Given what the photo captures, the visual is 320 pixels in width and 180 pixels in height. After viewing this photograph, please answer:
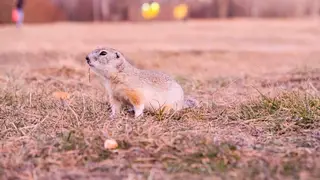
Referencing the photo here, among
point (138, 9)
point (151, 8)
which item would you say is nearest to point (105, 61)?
point (151, 8)

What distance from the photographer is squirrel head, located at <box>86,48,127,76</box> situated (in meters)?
4.30

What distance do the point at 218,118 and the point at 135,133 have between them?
0.98 meters

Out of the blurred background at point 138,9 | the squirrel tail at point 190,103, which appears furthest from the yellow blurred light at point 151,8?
the squirrel tail at point 190,103

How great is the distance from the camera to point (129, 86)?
4.29 meters

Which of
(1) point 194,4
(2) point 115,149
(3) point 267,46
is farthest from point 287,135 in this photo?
(1) point 194,4

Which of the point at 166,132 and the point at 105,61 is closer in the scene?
the point at 166,132

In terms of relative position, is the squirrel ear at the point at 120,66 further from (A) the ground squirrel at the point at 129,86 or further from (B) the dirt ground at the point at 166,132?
(B) the dirt ground at the point at 166,132

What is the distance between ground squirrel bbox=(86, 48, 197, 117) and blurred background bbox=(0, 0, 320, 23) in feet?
42.1

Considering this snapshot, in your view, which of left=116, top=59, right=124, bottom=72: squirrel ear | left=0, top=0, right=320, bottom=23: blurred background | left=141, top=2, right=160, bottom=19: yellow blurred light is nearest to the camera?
left=116, top=59, right=124, bottom=72: squirrel ear

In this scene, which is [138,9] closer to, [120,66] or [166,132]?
[120,66]

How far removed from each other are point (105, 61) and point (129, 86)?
0.85ft

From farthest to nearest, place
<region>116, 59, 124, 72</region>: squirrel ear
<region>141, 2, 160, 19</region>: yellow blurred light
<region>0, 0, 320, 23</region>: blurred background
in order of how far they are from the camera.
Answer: <region>0, 0, 320, 23</region>: blurred background, <region>141, 2, 160, 19</region>: yellow blurred light, <region>116, 59, 124, 72</region>: squirrel ear

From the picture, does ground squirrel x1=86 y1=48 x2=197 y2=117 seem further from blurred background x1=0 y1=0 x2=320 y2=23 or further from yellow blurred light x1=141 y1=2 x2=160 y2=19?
blurred background x1=0 y1=0 x2=320 y2=23

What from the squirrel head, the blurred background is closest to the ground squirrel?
the squirrel head
